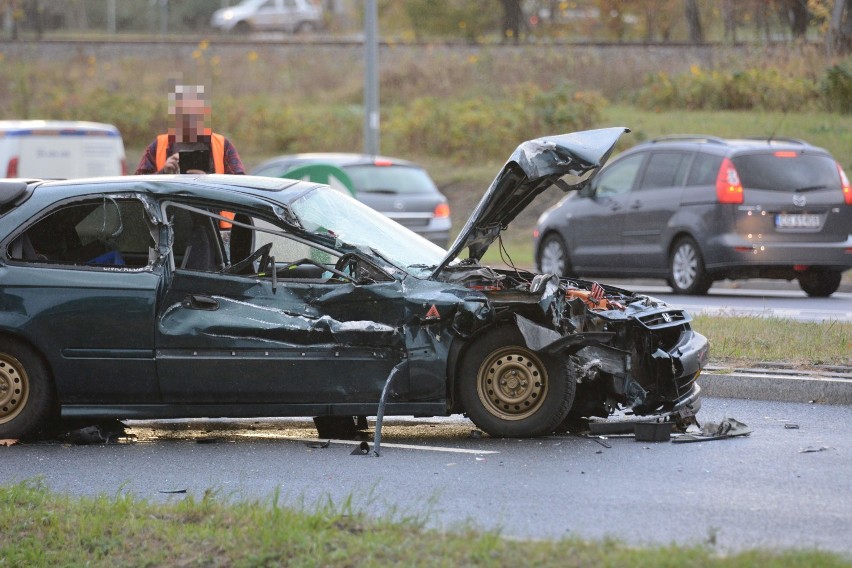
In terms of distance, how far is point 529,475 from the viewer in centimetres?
660

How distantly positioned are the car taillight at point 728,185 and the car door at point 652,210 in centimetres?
68

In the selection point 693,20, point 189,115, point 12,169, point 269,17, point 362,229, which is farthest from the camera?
point 269,17

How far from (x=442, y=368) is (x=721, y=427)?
1.59 metres

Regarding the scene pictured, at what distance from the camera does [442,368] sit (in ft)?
24.5

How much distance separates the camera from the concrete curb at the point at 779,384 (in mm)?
8750

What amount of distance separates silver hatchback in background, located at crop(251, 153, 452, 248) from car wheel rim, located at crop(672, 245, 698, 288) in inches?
150

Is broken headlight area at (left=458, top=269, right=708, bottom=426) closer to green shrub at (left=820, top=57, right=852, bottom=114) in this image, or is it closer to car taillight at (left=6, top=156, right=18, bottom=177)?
car taillight at (left=6, top=156, right=18, bottom=177)

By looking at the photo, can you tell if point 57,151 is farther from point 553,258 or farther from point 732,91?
point 732,91

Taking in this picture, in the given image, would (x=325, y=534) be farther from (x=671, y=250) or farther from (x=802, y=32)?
(x=802, y=32)

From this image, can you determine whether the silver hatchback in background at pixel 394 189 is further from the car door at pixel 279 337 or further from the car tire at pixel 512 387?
the car tire at pixel 512 387

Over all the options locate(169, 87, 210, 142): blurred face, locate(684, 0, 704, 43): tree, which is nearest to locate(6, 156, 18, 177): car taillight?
locate(169, 87, 210, 142): blurred face

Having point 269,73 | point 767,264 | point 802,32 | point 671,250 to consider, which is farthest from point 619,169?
point 269,73

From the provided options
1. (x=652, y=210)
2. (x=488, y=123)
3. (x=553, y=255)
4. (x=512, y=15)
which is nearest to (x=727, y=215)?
(x=652, y=210)

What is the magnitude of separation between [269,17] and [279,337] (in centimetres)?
3962
